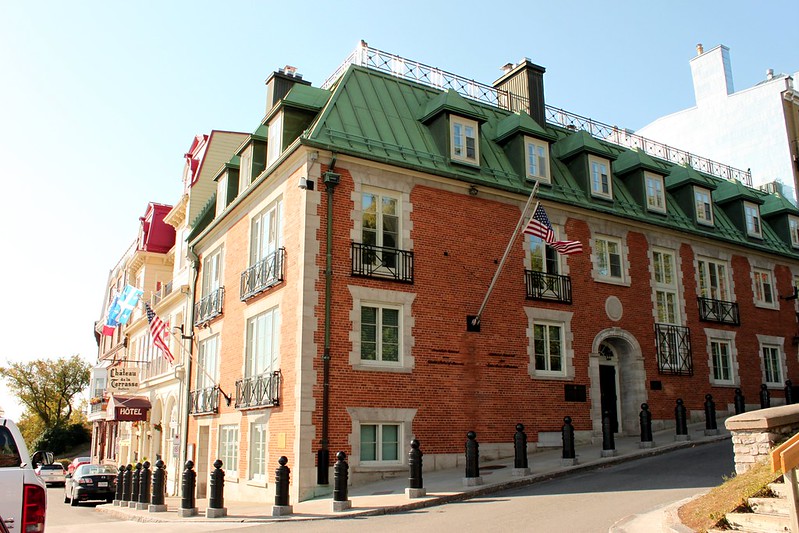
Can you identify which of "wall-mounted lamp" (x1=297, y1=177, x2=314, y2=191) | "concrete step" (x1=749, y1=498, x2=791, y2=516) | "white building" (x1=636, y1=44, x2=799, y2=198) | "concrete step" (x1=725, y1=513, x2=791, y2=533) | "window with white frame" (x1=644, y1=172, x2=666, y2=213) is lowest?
"concrete step" (x1=725, y1=513, x2=791, y2=533)

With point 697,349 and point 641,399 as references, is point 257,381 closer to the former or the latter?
point 641,399

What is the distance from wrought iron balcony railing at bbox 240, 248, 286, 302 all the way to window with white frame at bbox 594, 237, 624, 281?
34.4ft

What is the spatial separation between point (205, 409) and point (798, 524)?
63.4 feet

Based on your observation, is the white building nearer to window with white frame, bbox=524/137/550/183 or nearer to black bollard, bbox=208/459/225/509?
window with white frame, bbox=524/137/550/183

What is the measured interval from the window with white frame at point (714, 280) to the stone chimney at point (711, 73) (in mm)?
13386

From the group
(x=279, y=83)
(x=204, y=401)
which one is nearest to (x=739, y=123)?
(x=279, y=83)

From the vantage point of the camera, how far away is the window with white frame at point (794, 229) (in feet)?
99.3

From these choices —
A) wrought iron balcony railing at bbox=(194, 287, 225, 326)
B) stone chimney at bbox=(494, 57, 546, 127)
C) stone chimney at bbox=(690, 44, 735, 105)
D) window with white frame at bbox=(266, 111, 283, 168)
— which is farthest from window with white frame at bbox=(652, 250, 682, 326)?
stone chimney at bbox=(690, 44, 735, 105)

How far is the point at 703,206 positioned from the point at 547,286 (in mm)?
9543

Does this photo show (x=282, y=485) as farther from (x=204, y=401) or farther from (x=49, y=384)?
(x=49, y=384)

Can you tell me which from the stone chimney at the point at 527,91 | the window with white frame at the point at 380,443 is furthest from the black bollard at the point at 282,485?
the stone chimney at the point at 527,91

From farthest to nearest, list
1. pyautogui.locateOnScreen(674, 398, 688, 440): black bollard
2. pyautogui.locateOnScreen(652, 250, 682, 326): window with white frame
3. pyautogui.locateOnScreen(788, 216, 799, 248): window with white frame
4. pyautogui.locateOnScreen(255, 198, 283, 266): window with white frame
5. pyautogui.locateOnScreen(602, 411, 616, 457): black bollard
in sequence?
pyautogui.locateOnScreen(788, 216, 799, 248): window with white frame
pyautogui.locateOnScreen(652, 250, 682, 326): window with white frame
pyautogui.locateOnScreen(255, 198, 283, 266): window with white frame
pyautogui.locateOnScreen(674, 398, 688, 440): black bollard
pyautogui.locateOnScreen(602, 411, 616, 457): black bollard

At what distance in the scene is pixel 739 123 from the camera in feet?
115

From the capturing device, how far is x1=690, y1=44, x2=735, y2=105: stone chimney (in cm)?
3594
